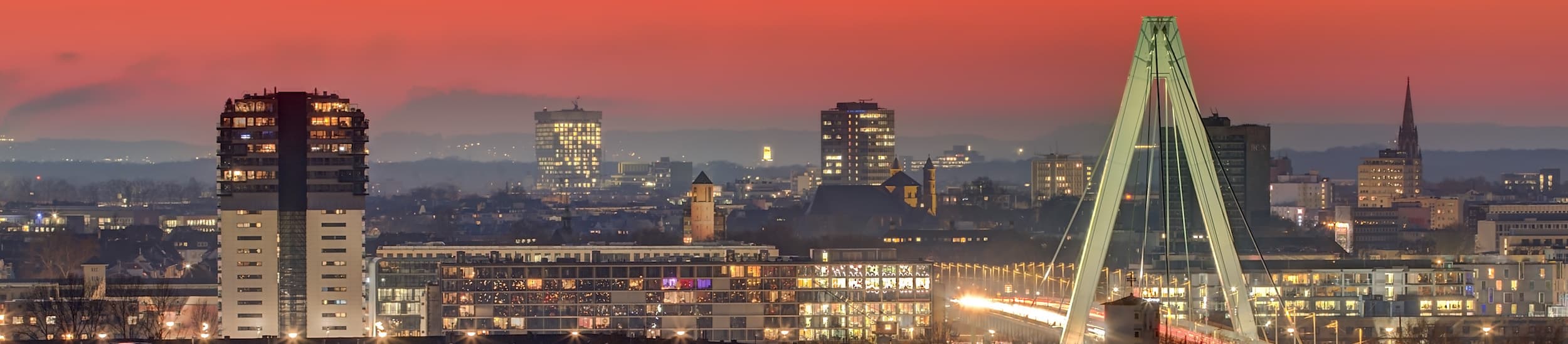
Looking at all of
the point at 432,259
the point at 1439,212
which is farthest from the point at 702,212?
the point at 1439,212

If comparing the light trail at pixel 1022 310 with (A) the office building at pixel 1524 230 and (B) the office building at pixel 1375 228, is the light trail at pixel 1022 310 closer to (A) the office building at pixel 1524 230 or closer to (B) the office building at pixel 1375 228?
(A) the office building at pixel 1524 230

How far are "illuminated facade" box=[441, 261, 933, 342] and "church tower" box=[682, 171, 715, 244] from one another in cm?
3788

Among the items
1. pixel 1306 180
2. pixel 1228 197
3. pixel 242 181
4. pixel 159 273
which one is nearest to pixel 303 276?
pixel 242 181

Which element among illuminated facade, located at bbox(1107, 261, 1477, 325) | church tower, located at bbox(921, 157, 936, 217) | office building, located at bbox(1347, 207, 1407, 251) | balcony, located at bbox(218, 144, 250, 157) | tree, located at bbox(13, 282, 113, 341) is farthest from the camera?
church tower, located at bbox(921, 157, 936, 217)

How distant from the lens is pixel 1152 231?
111m

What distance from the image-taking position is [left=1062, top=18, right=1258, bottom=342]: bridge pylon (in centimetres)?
5750

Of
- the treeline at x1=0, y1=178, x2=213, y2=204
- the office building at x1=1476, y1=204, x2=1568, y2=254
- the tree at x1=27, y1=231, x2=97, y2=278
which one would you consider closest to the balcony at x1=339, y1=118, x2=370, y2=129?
the tree at x1=27, y1=231, x2=97, y2=278

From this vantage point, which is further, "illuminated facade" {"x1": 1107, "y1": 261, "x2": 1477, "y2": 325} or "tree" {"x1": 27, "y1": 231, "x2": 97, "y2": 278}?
"tree" {"x1": 27, "y1": 231, "x2": 97, "y2": 278}

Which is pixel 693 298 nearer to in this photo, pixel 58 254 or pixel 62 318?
pixel 62 318

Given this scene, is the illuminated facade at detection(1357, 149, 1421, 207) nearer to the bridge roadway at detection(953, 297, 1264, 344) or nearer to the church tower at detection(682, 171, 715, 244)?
the church tower at detection(682, 171, 715, 244)

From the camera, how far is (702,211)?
11975 cm

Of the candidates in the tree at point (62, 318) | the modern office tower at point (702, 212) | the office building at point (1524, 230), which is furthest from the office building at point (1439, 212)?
the tree at point (62, 318)

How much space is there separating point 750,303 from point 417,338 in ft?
51.2

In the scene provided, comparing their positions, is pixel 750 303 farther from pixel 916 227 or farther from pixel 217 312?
pixel 916 227
